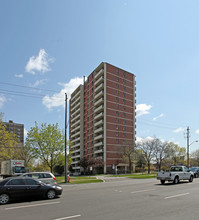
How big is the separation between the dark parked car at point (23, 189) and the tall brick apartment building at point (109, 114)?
5884cm

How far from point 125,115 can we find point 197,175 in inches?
1847

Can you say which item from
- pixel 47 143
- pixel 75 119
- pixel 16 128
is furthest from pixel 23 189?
pixel 16 128

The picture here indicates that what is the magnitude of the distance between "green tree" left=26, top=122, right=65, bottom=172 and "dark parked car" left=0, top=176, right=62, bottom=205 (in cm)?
2893

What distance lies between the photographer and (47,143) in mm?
42344

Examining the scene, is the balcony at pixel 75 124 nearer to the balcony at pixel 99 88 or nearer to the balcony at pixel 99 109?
the balcony at pixel 99 109

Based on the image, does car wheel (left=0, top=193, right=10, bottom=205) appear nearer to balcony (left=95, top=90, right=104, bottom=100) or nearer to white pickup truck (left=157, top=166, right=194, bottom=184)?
white pickup truck (left=157, top=166, right=194, bottom=184)

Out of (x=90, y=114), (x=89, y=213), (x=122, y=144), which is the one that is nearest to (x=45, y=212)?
(x=89, y=213)

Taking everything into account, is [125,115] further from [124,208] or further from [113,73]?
[124,208]

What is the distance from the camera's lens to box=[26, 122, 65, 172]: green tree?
42156 mm

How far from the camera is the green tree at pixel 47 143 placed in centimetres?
4216

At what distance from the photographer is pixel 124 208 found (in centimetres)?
999

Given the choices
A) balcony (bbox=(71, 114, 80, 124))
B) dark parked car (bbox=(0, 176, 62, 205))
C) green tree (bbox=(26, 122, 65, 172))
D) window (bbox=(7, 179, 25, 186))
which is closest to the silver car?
dark parked car (bbox=(0, 176, 62, 205))

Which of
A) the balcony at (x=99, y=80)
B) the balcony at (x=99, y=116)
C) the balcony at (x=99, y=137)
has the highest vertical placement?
the balcony at (x=99, y=80)

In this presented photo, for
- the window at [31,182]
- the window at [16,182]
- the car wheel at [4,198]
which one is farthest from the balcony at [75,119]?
the car wheel at [4,198]
